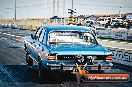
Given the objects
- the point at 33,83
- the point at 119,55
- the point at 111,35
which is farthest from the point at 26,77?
the point at 111,35

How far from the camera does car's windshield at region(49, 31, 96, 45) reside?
9.35 m

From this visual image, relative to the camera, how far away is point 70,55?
832cm

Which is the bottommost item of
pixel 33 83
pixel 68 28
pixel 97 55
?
pixel 33 83

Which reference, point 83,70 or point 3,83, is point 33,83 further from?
point 83,70

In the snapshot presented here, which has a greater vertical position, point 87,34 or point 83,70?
point 87,34

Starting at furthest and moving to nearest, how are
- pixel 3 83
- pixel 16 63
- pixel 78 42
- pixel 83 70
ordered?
pixel 16 63 → pixel 78 42 → pixel 3 83 → pixel 83 70

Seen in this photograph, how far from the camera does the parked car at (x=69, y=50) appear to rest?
27.2ft

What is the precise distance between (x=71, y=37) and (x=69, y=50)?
51.9 inches

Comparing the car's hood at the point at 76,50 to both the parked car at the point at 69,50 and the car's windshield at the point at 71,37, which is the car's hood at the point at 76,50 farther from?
the car's windshield at the point at 71,37

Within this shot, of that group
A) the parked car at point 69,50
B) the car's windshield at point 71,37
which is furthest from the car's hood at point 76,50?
the car's windshield at point 71,37

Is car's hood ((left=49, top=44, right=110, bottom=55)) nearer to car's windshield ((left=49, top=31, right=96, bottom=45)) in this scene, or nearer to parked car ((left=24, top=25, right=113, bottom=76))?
parked car ((left=24, top=25, right=113, bottom=76))

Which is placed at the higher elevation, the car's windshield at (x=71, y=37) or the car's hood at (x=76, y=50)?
the car's windshield at (x=71, y=37)

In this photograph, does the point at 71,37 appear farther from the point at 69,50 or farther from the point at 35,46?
the point at 35,46

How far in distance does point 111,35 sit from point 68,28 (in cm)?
2653
